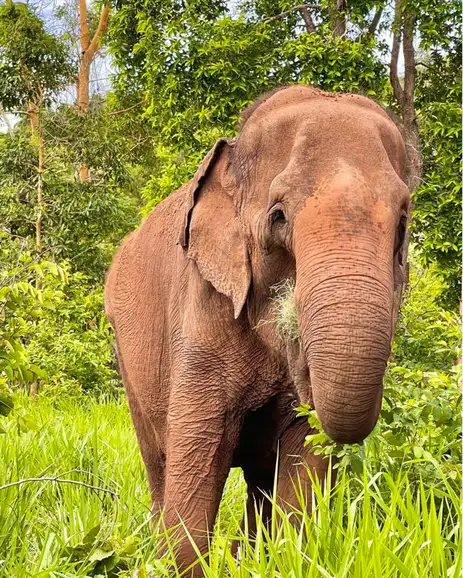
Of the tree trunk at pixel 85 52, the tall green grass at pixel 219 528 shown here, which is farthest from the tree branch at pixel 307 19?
the tall green grass at pixel 219 528

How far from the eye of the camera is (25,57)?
1192cm

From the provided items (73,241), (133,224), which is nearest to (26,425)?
(73,241)

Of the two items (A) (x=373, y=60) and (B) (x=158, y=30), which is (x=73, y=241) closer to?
(B) (x=158, y=30)

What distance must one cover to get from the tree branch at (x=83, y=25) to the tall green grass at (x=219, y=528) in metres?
10.3

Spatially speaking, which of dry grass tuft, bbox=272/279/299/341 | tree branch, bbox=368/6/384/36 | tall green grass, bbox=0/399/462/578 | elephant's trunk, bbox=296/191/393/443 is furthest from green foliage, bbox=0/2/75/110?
elephant's trunk, bbox=296/191/393/443

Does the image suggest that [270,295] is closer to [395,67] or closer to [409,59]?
[395,67]

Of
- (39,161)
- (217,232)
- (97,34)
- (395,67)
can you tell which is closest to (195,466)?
(217,232)

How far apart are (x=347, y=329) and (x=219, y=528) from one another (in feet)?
3.19

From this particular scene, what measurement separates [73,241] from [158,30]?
11.7ft

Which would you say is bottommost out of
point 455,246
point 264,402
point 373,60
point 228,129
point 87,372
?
point 87,372

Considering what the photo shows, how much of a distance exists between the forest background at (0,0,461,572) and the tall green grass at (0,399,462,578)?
1924 mm

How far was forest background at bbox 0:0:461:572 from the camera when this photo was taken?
340 inches

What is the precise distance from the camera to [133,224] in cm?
1288

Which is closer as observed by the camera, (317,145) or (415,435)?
(317,145)
